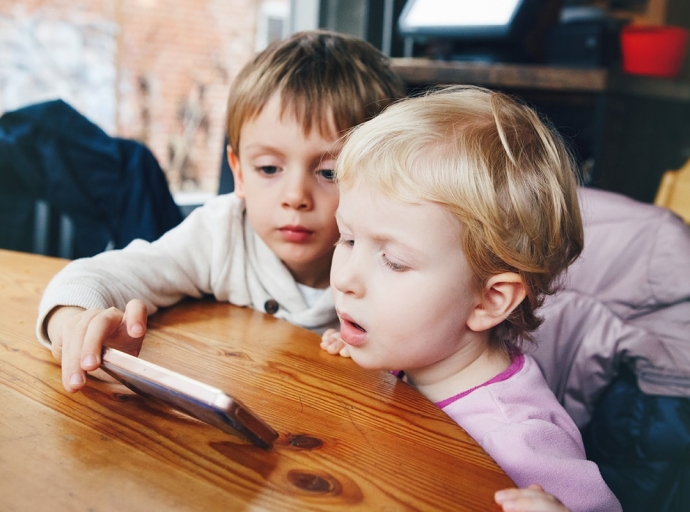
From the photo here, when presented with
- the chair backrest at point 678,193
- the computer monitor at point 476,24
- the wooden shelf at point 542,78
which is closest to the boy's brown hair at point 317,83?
Answer: the chair backrest at point 678,193

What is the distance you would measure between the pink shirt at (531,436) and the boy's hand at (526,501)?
0.14 meters

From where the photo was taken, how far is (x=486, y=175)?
0.84m

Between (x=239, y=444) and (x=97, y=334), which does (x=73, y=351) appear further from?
(x=239, y=444)

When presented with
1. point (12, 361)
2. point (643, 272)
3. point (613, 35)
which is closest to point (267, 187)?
point (12, 361)

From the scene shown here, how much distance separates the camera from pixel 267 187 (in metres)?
1.23

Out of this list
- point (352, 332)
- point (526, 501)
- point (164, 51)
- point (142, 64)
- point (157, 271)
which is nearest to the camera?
point (526, 501)

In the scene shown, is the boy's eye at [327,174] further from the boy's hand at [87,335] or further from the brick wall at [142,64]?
the brick wall at [142,64]

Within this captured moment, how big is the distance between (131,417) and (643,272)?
93 cm

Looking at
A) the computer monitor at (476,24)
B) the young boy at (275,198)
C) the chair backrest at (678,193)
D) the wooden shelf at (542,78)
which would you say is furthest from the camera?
the computer monitor at (476,24)

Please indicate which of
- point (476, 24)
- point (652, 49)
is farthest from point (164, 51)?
point (652, 49)

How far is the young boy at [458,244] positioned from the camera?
2.74 feet

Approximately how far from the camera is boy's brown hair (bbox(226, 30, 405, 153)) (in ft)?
3.95

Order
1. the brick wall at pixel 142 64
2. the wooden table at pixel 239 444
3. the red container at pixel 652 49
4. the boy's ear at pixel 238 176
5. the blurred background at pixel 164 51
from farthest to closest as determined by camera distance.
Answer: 1. the brick wall at pixel 142 64
2. the blurred background at pixel 164 51
3. the red container at pixel 652 49
4. the boy's ear at pixel 238 176
5. the wooden table at pixel 239 444

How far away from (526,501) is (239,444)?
0.90ft
